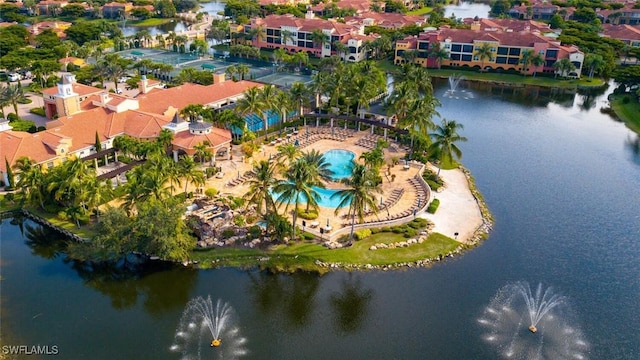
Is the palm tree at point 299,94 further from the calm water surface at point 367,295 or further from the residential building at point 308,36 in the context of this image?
the residential building at point 308,36

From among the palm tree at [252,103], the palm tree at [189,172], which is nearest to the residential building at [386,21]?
the palm tree at [252,103]

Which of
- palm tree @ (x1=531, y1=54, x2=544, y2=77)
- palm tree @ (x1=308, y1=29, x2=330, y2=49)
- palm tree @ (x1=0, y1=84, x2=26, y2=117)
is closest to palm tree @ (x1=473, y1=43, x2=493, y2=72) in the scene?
palm tree @ (x1=531, y1=54, x2=544, y2=77)

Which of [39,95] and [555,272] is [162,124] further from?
[555,272]

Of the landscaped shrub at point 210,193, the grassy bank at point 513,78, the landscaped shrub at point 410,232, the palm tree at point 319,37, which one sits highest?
the palm tree at point 319,37

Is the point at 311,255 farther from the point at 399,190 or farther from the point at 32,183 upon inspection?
the point at 32,183

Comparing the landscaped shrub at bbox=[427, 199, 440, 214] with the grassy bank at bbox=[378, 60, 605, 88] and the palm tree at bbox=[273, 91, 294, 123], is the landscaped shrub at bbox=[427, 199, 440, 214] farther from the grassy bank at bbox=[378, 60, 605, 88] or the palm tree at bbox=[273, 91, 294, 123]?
the grassy bank at bbox=[378, 60, 605, 88]

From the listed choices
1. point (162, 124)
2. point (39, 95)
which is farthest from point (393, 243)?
point (39, 95)

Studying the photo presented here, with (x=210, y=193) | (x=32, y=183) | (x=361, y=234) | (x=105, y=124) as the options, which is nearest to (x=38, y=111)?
(x=105, y=124)
